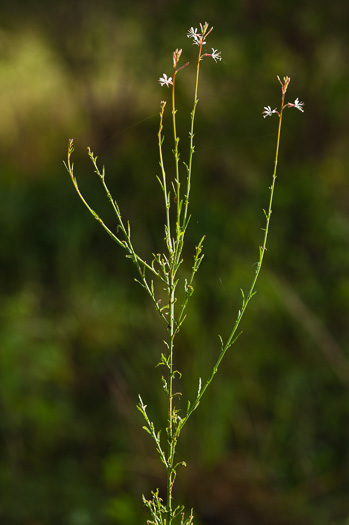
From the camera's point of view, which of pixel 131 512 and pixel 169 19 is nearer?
pixel 131 512

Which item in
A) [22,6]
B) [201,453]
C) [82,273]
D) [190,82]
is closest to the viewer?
[201,453]

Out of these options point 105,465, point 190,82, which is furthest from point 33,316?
point 190,82

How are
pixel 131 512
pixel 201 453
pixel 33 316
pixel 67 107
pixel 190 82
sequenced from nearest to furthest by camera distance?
pixel 131 512 < pixel 201 453 < pixel 33 316 < pixel 190 82 < pixel 67 107

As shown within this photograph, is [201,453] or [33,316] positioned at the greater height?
[33,316]

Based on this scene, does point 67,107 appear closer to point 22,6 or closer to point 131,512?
point 22,6

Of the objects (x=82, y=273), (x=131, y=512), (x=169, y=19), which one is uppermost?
(x=169, y=19)

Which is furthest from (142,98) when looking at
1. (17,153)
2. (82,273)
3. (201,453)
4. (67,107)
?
(201,453)
